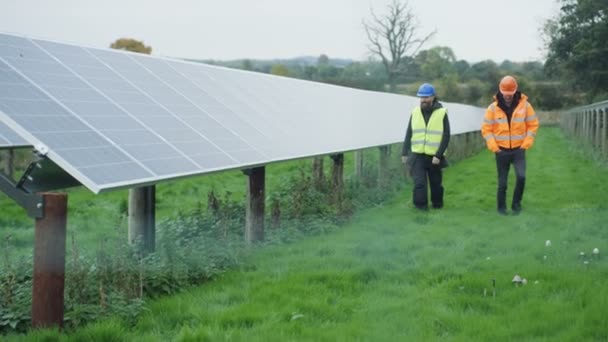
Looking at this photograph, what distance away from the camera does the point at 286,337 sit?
4453 millimetres

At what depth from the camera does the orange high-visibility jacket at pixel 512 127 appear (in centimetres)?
970

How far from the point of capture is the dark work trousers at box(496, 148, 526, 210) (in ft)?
31.9

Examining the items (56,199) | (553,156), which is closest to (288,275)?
(56,199)

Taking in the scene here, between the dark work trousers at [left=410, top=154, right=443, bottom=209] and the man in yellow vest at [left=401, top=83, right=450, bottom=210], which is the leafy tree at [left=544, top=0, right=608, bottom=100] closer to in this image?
the man in yellow vest at [left=401, top=83, right=450, bottom=210]

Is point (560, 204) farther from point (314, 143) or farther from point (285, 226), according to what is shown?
point (285, 226)

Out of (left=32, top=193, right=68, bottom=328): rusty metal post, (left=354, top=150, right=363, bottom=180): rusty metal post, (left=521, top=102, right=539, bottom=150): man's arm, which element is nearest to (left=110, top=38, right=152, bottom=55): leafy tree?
(left=354, top=150, right=363, bottom=180): rusty metal post

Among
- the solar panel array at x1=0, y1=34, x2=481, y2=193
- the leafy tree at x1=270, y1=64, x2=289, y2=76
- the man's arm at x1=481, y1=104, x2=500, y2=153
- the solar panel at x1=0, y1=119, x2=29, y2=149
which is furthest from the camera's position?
Result: the man's arm at x1=481, y1=104, x2=500, y2=153

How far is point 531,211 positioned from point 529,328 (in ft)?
17.5

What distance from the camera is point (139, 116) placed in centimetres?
636

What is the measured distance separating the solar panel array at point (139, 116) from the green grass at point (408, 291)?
2.84 ft

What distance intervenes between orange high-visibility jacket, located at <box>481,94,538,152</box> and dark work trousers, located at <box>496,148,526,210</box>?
0.09 meters

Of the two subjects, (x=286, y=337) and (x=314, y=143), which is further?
(x=314, y=143)

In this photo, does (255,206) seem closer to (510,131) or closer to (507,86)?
(510,131)

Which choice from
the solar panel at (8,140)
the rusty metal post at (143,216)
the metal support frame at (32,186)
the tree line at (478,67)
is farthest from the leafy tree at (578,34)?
the metal support frame at (32,186)
